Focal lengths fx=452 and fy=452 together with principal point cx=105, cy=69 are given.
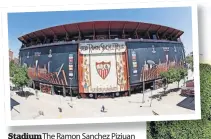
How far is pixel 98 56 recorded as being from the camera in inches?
136

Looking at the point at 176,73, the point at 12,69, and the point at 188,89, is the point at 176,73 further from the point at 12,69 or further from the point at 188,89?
the point at 12,69

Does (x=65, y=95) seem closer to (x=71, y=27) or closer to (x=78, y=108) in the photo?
(x=78, y=108)

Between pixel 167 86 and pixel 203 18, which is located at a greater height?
pixel 203 18

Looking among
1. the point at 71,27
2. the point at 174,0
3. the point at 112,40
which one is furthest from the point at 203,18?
the point at 71,27

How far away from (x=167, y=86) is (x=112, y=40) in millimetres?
562

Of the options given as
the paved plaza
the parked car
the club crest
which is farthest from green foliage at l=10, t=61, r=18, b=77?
the parked car

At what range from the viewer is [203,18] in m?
3.49

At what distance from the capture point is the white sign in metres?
3.43

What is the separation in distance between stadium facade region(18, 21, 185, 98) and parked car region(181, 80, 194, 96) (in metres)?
0.20

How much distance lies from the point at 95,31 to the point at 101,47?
0.42ft

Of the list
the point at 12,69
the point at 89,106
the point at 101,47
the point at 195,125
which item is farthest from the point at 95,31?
the point at 195,125

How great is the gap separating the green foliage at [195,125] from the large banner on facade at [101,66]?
1.52 feet

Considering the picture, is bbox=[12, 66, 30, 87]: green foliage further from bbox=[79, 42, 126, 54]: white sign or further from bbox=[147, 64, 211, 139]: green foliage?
bbox=[147, 64, 211, 139]: green foliage

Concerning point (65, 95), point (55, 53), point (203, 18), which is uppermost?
point (203, 18)
